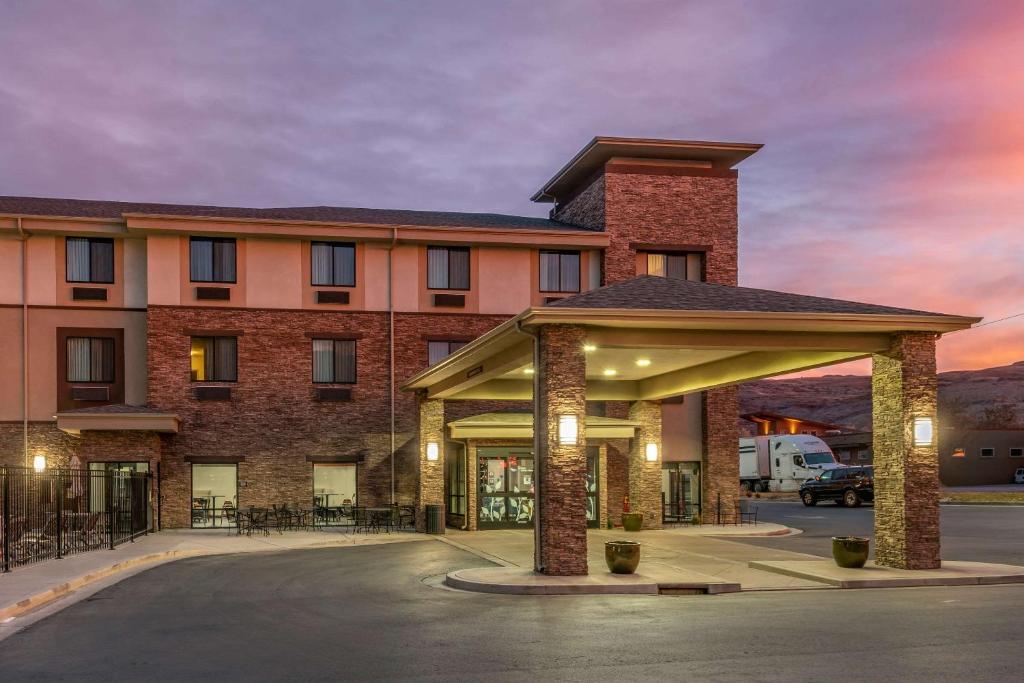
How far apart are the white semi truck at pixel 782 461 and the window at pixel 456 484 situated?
87.0ft

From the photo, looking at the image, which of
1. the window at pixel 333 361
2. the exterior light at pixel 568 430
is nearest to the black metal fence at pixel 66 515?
the window at pixel 333 361

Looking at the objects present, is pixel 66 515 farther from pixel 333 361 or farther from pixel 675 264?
pixel 675 264

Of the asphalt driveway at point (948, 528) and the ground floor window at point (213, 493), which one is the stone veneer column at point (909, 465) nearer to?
the asphalt driveway at point (948, 528)

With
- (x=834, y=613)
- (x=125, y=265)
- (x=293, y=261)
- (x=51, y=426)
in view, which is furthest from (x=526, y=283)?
(x=834, y=613)

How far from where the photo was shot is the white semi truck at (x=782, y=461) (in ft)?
189

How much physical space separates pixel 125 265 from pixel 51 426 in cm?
558

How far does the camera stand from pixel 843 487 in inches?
1933

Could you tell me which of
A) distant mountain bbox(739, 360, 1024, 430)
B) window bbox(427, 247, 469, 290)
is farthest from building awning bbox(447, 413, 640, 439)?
distant mountain bbox(739, 360, 1024, 430)

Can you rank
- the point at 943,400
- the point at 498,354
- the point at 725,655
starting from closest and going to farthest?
1. the point at 725,655
2. the point at 498,354
3. the point at 943,400

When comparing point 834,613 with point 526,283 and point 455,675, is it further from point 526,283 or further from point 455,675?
point 526,283

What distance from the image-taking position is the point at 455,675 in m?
10.3

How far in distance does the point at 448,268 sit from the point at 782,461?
30.3 meters

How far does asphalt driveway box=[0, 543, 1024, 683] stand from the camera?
1058 centimetres

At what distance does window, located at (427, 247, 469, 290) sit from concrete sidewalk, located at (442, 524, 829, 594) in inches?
325
